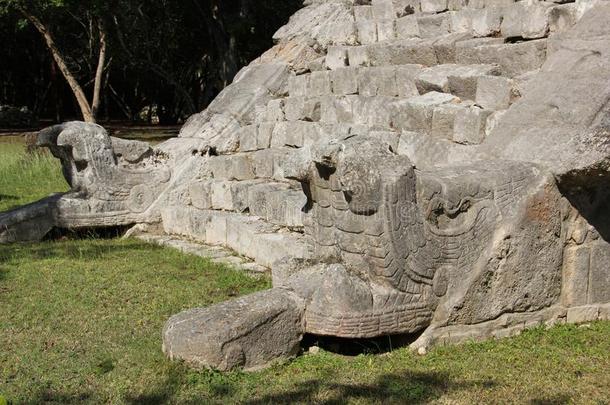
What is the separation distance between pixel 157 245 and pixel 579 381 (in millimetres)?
5389

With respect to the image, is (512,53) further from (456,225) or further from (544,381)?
(544,381)

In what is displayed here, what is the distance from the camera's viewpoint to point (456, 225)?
515cm

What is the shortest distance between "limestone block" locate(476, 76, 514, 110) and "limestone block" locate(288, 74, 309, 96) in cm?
321

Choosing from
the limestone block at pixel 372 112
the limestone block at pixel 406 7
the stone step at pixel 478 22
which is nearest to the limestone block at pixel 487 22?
the stone step at pixel 478 22

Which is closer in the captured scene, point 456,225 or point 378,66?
point 456,225

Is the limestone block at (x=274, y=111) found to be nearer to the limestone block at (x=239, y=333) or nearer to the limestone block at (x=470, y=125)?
the limestone block at (x=470, y=125)

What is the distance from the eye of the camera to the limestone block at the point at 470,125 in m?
6.33

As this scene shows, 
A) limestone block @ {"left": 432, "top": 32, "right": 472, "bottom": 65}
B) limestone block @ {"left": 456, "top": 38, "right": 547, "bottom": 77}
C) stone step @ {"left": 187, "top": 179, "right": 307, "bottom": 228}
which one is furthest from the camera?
stone step @ {"left": 187, "top": 179, "right": 307, "bottom": 228}

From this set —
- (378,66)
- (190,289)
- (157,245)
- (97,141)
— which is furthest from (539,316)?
(97,141)

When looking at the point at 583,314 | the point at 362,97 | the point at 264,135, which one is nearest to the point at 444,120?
the point at 362,97

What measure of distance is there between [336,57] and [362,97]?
1.10 meters

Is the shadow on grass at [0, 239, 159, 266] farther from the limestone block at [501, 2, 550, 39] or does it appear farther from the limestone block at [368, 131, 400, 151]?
the limestone block at [501, 2, 550, 39]

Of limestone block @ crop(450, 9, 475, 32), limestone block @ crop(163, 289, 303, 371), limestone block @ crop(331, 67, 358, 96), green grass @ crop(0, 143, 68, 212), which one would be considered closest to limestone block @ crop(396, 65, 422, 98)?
limestone block @ crop(450, 9, 475, 32)

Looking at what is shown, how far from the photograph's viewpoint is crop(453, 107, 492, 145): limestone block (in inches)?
249
